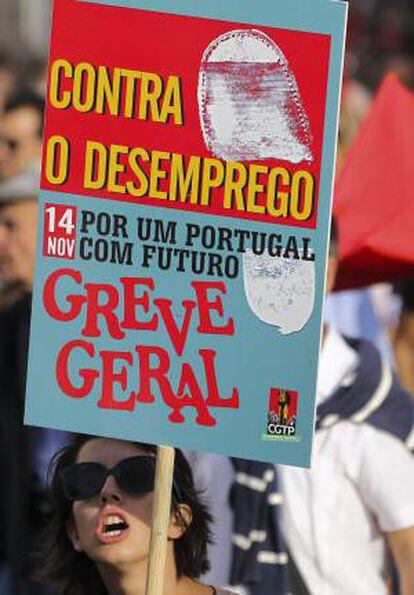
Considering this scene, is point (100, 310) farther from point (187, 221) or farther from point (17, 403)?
point (17, 403)

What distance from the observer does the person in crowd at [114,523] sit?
3.97 metres

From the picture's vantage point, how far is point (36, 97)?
8.54m

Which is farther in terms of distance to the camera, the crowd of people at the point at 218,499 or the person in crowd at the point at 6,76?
the person in crowd at the point at 6,76

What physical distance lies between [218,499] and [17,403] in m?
1.77

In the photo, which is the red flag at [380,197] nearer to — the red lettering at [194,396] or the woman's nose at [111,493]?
the woman's nose at [111,493]

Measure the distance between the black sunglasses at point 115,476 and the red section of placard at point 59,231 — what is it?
1.45ft

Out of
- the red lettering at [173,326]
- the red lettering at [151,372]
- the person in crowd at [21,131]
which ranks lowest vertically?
the red lettering at [151,372]

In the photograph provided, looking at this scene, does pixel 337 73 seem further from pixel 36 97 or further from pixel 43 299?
pixel 36 97

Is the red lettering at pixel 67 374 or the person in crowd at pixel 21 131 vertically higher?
the person in crowd at pixel 21 131

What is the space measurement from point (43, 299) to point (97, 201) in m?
0.20

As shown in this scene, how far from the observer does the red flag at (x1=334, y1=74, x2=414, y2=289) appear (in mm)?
5688

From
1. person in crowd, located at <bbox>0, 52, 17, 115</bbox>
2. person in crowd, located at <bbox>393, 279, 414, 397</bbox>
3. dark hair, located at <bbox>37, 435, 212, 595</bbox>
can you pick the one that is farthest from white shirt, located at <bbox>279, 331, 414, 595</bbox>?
person in crowd, located at <bbox>0, 52, 17, 115</bbox>

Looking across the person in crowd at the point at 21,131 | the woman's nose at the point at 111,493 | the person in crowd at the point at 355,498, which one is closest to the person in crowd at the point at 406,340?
the person in crowd at the point at 21,131

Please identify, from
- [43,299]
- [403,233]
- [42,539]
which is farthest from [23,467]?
[43,299]
